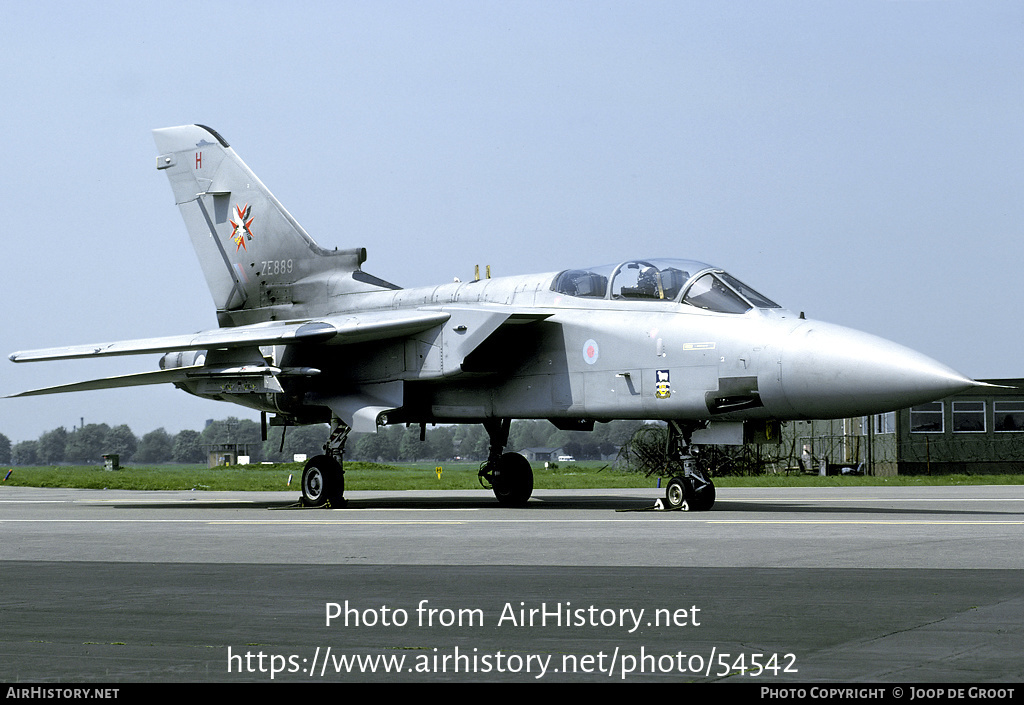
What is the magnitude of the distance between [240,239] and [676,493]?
10.9 meters

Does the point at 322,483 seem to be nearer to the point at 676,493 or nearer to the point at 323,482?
the point at 323,482

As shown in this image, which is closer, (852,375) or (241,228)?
(852,375)

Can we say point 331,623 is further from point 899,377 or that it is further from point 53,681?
point 899,377

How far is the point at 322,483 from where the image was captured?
18.2 meters

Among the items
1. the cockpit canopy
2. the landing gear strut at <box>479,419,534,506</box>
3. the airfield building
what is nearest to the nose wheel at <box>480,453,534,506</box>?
the landing gear strut at <box>479,419,534,506</box>

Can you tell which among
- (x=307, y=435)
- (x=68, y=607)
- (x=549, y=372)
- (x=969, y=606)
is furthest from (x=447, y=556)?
(x=307, y=435)

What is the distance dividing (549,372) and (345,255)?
19.5 ft

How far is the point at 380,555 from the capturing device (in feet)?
29.6

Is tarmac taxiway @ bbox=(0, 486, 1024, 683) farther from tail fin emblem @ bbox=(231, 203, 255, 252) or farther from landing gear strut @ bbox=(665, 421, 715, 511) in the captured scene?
tail fin emblem @ bbox=(231, 203, 255, 252)

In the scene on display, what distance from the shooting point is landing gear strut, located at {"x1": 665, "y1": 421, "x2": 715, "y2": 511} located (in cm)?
1519

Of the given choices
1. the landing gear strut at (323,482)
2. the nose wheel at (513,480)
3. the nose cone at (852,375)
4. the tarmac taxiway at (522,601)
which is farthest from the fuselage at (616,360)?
the tarmac taxiway at (522,601)

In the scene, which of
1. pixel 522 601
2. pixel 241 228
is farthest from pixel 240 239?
pixel 522 601

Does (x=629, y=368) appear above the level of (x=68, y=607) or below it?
above

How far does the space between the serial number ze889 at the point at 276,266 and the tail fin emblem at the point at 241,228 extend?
583 millimetres
